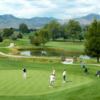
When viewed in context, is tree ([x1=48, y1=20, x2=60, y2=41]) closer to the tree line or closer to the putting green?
the tree line

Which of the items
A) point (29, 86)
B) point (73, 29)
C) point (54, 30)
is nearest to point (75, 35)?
point (73, 29)

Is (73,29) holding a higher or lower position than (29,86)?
higher

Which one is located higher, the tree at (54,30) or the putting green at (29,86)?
the tree at (54,30)

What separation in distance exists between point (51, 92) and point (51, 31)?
11616cm

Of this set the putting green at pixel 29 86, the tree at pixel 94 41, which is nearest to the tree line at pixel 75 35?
the tree at pixel 94 41

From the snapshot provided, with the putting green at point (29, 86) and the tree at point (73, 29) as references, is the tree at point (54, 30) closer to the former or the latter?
the tree at point (73, 29)

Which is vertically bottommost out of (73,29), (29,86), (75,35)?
(29,86)

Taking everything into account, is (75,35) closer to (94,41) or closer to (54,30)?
(54,30)

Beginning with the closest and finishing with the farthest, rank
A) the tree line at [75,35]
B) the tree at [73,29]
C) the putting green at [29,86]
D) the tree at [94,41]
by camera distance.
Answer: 1. the putting green at [29,86]
2. the tree at [94,41]
3. the tree line at [75,35]
4. the tree at [73,29]

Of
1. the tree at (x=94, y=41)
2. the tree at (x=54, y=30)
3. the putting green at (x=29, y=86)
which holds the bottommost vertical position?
the putting green at (x=29, y=86)

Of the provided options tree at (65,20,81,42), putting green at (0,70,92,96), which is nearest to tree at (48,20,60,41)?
tree at (65,20,81,42)

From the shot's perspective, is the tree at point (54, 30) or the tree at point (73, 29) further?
the tree at point (54, 30)

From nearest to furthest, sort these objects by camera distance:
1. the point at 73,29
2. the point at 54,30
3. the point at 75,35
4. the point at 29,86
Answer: the point at 29,86
the point at 75,35
the point at 73,29
the point at 54,30

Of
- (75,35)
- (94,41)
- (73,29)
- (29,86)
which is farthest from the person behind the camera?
(73,29)
